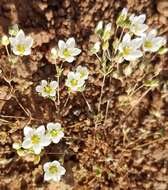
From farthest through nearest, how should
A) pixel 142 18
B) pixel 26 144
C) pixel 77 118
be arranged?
pixel 77 118 < pixel 142 18 < pixel 26 144

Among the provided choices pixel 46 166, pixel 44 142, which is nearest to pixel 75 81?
pixel 44 142

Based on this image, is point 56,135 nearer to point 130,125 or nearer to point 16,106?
point 16,106

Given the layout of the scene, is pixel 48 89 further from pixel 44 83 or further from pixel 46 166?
pixel 46 166

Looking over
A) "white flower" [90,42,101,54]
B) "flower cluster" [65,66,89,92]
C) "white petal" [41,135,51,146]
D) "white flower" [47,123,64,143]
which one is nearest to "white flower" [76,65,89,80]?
"flower cluster" [65,66,89,92]

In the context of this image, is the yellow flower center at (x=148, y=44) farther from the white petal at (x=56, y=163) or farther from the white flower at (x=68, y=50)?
the white petal at (x=56, y=163)

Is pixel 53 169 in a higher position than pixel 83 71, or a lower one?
lower

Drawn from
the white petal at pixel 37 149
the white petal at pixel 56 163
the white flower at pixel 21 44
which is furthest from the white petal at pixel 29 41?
the white petal at pixel 56 163

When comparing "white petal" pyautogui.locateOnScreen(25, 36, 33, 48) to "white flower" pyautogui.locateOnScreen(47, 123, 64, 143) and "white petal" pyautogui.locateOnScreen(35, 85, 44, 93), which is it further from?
"white flower" pyautogui.locateOnScreen(47, 123, 64, 143)
